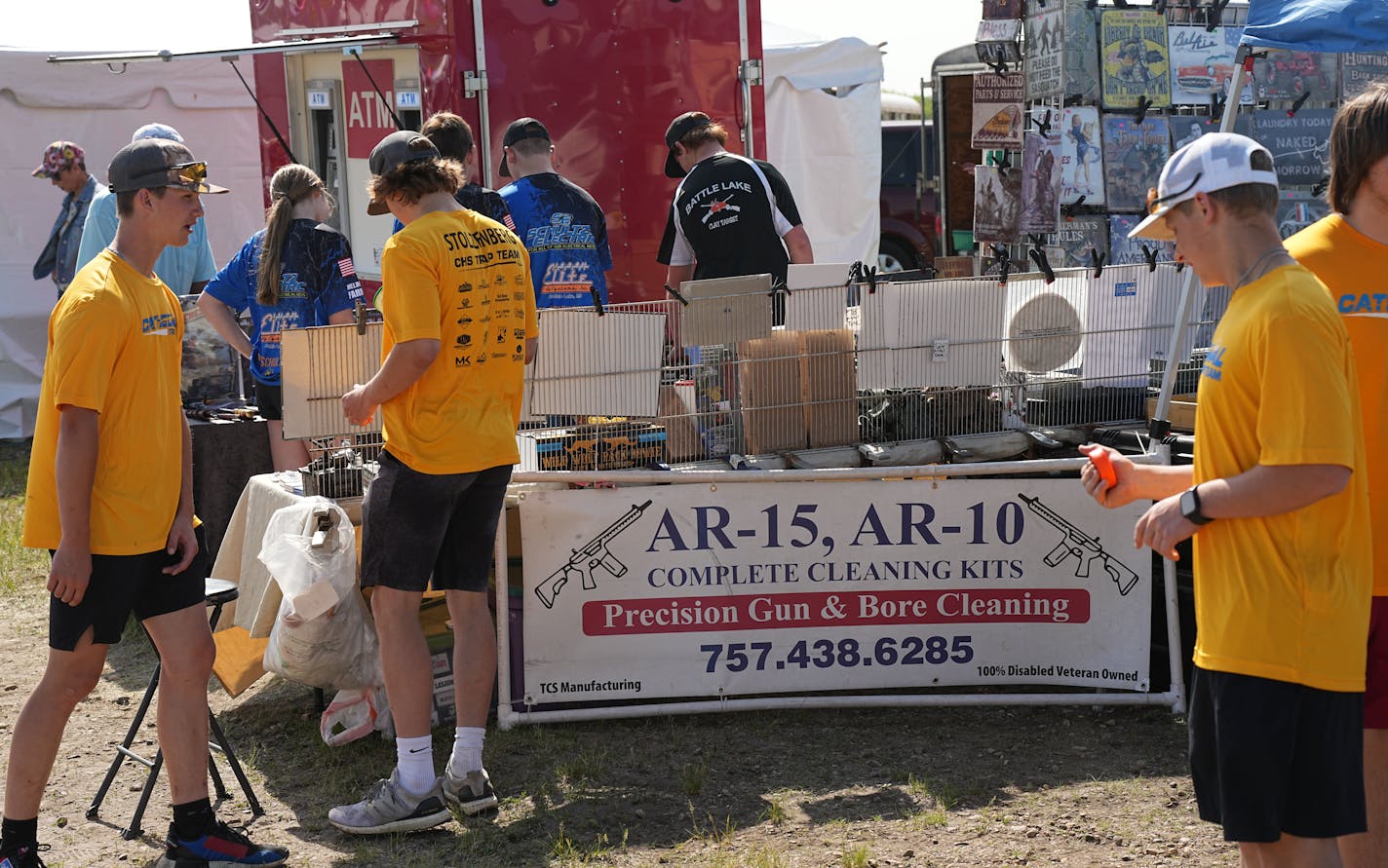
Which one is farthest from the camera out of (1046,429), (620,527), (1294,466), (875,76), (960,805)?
(875,76)

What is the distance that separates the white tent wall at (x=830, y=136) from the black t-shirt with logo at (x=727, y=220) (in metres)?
6.49

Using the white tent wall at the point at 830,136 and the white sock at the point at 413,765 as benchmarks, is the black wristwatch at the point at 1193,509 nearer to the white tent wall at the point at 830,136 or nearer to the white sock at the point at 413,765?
the white sock at the point at 413,765

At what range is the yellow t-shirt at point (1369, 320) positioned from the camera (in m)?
2.94

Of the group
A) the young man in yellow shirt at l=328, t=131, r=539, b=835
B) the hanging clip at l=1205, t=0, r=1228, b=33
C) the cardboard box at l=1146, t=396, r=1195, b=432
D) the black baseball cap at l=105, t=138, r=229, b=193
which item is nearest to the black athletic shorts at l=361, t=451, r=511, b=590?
the young man in yellow shirt at l=328, t=131, r=539, b=835

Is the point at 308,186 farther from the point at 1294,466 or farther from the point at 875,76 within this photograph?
the point at 875,76

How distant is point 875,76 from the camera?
43.3ft

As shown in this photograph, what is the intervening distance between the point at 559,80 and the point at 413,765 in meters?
4.75

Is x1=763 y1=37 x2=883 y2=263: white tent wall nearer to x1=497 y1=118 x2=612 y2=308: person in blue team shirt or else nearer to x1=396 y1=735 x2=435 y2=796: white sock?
x1=497 y1=118 x2=612 y2=308: person in blue team shirt

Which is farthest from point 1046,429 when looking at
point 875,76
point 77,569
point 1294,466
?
point 875,76

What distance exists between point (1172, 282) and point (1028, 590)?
4.78 ft

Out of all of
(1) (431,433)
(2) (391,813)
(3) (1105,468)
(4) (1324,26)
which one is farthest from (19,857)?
(4) (1324,26)

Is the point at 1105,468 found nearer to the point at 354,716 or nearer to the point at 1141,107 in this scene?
the point at 354,716

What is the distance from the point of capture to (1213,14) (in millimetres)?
7473

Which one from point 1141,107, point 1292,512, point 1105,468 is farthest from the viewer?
point 1141,107
